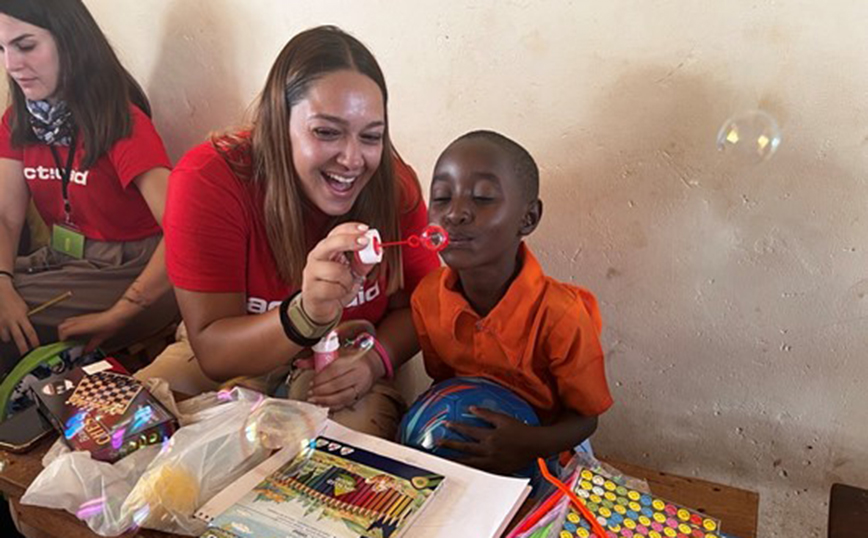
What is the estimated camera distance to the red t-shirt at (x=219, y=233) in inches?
47.6

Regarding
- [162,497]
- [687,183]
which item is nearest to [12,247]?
[162,497]

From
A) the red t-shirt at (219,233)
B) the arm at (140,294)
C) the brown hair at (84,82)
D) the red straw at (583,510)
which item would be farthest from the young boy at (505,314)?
the brown hair at (84,82)

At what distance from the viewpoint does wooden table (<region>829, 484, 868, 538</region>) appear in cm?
107

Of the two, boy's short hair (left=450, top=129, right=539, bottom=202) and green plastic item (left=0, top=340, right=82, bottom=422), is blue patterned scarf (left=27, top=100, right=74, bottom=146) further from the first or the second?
boy's short hair (left=450, top=129, right=539, bottom=202)

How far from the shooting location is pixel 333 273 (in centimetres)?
97

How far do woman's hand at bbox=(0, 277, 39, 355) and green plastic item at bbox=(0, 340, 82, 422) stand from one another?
0.04m

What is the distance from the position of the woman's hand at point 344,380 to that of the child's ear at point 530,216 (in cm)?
43

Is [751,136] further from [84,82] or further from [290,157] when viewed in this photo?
[84,82]

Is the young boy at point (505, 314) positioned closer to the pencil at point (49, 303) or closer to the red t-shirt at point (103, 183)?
the red t-shirt at point (103, 183)

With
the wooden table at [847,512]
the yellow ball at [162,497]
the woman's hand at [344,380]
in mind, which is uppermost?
the woman's hand at [344,380]

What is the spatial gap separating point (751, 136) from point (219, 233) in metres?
1.01

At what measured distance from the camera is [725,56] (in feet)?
3.59

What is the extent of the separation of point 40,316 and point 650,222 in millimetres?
1415

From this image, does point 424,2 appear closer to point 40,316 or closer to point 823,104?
point 823,104
